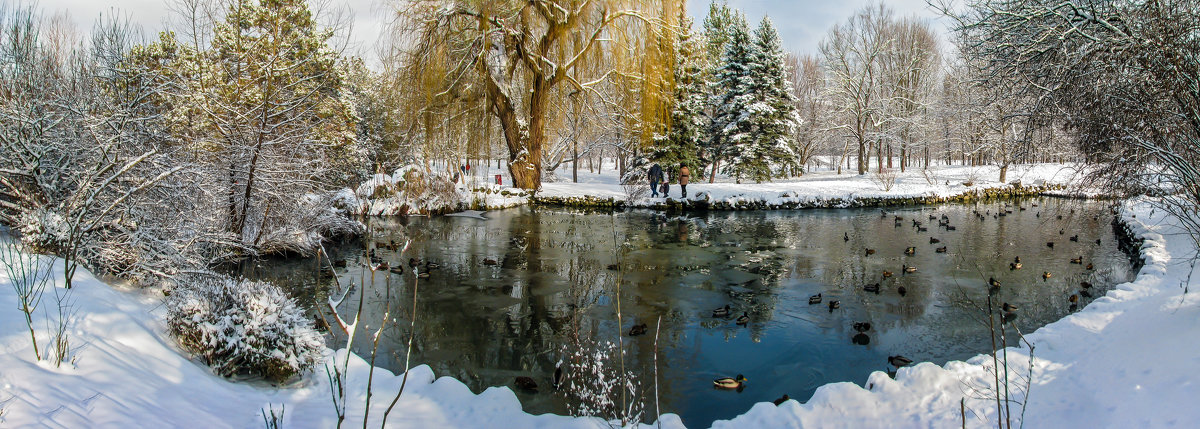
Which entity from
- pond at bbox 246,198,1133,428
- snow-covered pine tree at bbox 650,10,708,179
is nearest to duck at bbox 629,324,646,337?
pond at bbox 246,198,1133,428

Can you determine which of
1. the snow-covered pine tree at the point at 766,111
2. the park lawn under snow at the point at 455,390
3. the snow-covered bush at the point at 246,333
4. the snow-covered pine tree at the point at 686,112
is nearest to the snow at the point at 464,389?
the park lawn under snow at the point at 455,390

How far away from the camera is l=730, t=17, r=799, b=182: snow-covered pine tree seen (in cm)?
2739

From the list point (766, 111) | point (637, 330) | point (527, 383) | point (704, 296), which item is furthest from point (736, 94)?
point (527, 383)

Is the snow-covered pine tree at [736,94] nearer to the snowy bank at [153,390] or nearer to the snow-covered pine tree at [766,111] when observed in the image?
the snow-covered pine tree at [766,111]

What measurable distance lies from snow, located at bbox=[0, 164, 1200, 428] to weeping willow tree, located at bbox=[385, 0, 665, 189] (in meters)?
13.6

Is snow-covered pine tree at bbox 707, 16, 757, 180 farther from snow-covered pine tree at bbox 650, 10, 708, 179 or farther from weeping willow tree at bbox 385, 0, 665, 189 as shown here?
weeping willow tree at bbox 385, 0, 665, 189

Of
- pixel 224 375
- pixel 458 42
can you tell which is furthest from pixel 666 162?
pixel 224 375

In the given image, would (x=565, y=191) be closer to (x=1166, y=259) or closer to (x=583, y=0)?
(x=583, y=0)

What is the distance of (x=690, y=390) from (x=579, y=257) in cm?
634

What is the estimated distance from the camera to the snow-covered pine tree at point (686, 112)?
88.5 ft

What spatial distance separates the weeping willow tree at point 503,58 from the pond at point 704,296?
5.57m

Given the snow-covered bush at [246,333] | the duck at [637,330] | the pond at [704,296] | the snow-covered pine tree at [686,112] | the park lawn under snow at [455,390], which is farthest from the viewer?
the snow-covered pine tree at [686,112]

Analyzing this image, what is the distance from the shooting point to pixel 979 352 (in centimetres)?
609

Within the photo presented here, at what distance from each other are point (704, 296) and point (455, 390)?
4438 mm
